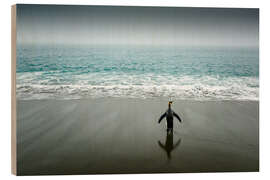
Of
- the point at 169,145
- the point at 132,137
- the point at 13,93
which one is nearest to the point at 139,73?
the point at 132,137

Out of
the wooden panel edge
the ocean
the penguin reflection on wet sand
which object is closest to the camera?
the wooden panel edge

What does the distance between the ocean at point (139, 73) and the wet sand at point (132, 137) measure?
320mm

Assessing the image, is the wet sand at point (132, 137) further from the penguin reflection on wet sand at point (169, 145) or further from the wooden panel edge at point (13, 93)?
the wooden panel edge at point (13, 93)

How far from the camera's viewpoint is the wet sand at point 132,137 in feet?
13.1

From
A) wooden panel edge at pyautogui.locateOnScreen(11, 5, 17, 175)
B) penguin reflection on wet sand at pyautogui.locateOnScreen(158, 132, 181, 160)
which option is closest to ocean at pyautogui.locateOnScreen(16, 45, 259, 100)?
wooden panel edge at pyautogui.locateOnScreen(11, 5, 17, 175)

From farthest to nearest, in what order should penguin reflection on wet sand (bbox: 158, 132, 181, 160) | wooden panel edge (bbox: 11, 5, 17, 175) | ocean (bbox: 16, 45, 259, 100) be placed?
ocean (bbox: 16, 45, 259, 100) → penguin reflection on wet sand (bbox: 158, 132, 181, 160) → wooden panel edge (bbox: 11, 5, 17, 175)

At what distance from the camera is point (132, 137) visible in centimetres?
459

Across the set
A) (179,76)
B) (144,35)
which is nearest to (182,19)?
(144,35)

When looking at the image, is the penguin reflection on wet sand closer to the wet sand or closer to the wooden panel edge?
the wet sand

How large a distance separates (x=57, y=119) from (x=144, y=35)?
2691 millimetres

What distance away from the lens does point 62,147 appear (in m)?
4.28

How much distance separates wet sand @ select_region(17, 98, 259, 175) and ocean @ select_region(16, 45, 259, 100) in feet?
1.05

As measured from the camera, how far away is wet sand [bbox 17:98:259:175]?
13.1 feet

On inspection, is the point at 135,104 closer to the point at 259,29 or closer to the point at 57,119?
the point at 57,119
